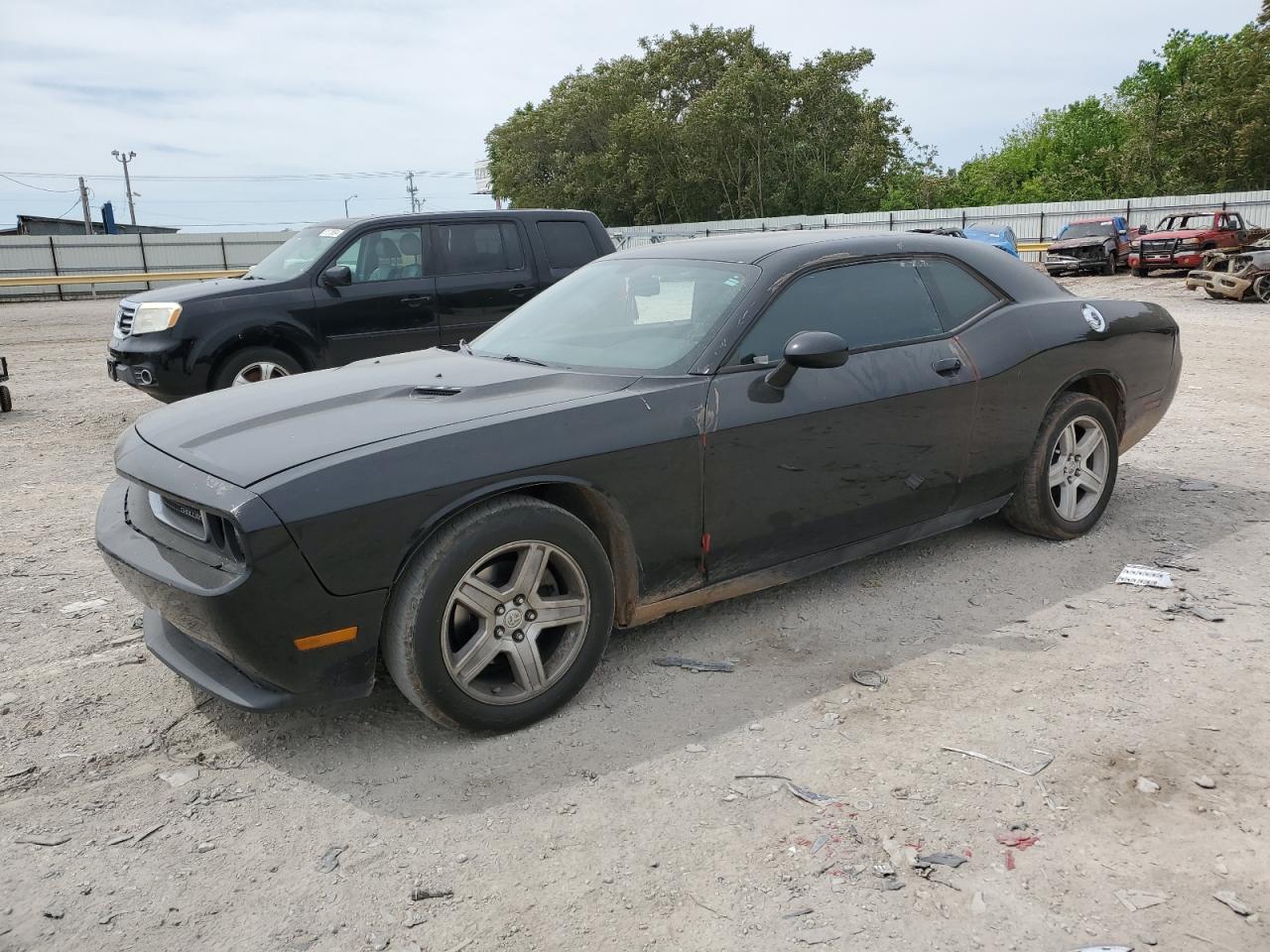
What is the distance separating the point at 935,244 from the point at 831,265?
2.55 feet

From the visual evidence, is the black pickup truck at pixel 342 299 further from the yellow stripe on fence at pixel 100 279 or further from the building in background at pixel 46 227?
the building in background at pixel 46 227

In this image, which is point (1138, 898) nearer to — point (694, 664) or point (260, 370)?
point (694, 664)

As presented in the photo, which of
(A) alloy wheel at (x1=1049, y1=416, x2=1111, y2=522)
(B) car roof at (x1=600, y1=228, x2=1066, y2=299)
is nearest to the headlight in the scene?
(B) car roof at (x1=600, y1=228, x2=1066, y2=299)

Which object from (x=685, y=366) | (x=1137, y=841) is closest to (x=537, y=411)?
(x=685, y=366)

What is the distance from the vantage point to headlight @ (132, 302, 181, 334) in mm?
8094

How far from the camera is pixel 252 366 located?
27.3 ft

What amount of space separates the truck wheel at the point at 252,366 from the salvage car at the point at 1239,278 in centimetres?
1682

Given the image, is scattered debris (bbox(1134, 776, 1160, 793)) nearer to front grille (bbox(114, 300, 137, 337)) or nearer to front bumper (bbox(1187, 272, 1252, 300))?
front grille (bbox(114, 300, 137, 337))

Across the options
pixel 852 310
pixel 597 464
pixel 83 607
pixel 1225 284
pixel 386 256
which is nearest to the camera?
pixel 597 464

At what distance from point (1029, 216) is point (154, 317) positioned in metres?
38.5

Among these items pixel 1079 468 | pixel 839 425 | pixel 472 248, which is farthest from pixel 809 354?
pixel 472 248

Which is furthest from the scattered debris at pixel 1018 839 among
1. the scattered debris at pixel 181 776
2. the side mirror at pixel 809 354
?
the scattered debris at pixel 181 776

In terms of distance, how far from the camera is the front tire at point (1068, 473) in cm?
487

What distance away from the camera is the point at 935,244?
4.72 metres
